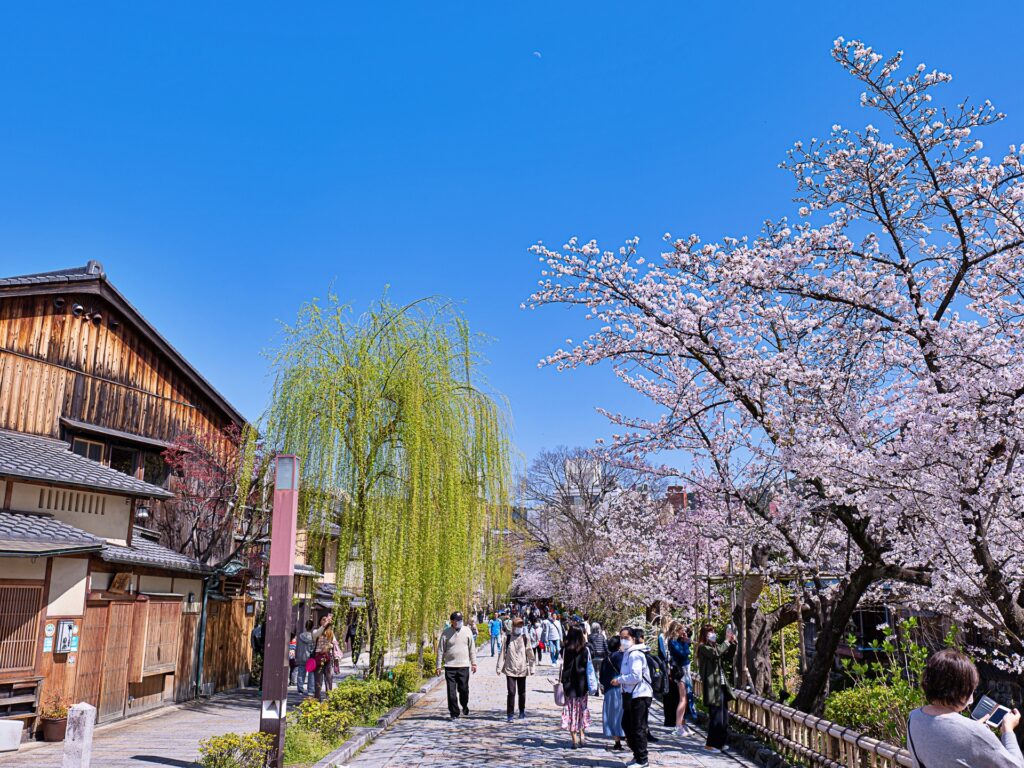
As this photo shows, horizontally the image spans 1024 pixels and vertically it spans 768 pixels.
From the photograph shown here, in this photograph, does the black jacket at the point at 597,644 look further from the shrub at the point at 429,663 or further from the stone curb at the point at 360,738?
the shrub at the point at 429,663

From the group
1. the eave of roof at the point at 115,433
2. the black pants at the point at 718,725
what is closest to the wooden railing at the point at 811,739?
the black pants at the point at 718,725

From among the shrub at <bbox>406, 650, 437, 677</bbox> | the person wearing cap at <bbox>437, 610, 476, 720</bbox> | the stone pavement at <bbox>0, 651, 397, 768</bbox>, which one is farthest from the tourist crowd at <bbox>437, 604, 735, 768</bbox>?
the shrub at <bbox>406, 650, 437, 677</bbox>

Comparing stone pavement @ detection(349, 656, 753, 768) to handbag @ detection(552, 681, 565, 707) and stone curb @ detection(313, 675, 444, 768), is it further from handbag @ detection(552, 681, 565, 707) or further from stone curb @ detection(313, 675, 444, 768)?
handbag @ detection(552, 681, 565, 707)

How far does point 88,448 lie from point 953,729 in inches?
662

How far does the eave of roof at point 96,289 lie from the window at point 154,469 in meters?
2.20

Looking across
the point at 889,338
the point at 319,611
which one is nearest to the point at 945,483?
the point at 889,338

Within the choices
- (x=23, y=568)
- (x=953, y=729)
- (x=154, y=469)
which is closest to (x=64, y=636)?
(x=23, y=568)

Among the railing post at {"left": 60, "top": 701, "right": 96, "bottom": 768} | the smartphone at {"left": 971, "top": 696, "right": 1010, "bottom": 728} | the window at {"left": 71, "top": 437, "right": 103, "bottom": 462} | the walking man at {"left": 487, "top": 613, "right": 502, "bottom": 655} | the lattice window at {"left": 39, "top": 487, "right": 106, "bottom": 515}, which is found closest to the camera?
the smartphone at {"left": 971, "top": 696, "right": 1010, "bottom": 728}

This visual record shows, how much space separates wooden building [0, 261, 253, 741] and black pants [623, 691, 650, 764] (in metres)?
7.63

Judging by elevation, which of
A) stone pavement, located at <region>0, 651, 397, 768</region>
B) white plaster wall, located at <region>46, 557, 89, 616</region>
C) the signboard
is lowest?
stone pavement, located at <region>0, 651, 397, 768</region>

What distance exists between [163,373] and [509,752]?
12.7m

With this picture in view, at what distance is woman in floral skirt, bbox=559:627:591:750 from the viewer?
→ 1111 cm

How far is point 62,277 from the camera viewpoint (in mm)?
15742

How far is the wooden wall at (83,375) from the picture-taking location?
1477 centimetres
